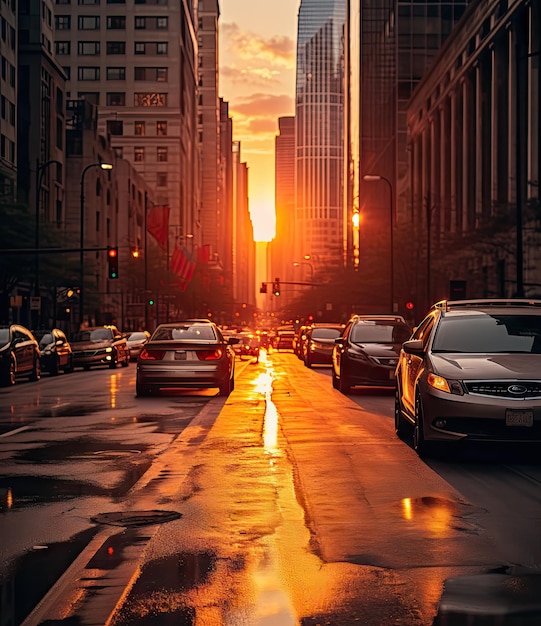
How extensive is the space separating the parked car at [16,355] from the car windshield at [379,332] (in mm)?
10316

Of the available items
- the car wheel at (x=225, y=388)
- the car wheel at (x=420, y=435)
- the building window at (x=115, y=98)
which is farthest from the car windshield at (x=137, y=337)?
the building window at (x=115, y=98)

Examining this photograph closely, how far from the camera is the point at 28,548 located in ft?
24.5

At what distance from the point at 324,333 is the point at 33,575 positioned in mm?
42396

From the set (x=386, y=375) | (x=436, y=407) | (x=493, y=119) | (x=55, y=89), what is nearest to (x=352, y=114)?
(x=55, y=89)

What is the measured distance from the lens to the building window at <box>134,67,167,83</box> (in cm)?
15688

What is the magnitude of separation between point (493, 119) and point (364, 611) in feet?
221

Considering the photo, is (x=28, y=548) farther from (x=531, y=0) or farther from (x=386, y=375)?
(x=531, y=0)

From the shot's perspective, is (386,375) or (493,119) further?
(493,119)

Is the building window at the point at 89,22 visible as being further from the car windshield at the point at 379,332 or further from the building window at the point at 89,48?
the car windshield at the point at 379,332

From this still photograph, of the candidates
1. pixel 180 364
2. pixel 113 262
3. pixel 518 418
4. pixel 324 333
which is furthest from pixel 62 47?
pixel 518 418

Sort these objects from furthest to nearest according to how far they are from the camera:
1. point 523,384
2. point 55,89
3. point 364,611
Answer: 1. point 55,89
2. point 523,384
3. point 364,611

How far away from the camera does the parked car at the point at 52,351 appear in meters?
39.2

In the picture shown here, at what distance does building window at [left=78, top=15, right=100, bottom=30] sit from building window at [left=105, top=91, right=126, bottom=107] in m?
9.38

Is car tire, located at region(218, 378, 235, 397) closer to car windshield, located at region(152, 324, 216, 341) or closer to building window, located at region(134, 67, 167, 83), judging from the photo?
car windshield, located at region(152, 324, 216, 341)
